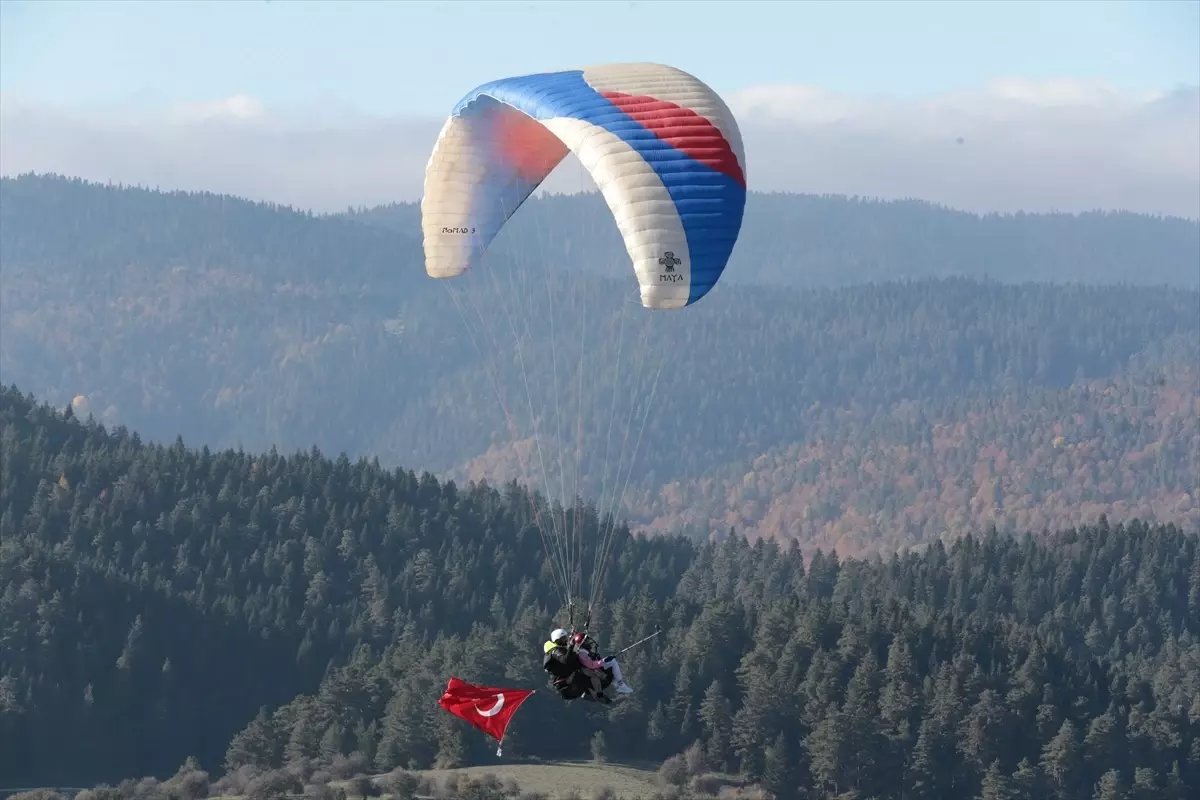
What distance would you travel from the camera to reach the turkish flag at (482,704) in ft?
203

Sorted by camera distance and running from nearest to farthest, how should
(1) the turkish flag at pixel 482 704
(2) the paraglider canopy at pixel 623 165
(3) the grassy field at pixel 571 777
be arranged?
(2) the paraglider canopy at pixel 623 165 → (1) the turkish flag at pixel 482 704 → (3) the grassy field at pixel 571 777

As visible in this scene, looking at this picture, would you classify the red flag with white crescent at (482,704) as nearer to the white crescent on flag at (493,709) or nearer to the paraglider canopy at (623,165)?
the white crescent on flag at (493,709)

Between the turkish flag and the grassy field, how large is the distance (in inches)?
2611

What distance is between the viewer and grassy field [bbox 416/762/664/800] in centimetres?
13138

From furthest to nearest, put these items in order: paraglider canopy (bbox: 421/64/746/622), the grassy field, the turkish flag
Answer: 1. the grassy field
2. the turkish flag
3. paraglider canopy (bbox: 421/64/746/622)

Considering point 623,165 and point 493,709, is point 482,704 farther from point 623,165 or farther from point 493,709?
point 623,165

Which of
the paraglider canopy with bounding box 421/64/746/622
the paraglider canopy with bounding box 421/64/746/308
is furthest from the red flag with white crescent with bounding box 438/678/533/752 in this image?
the paraglider canopy with bounding box 421/64/746/308

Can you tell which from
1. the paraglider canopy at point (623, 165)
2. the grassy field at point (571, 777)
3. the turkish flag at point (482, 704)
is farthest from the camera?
the grassy field at point (571, 777)

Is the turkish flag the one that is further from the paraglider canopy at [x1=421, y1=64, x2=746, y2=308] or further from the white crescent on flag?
the paraglider canopy at [x1=421, y1=64, x2=746, y2=308]

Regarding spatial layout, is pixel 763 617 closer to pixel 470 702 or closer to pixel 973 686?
pixel 973 686

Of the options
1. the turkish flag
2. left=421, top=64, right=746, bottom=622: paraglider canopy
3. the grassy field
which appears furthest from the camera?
the grassy field

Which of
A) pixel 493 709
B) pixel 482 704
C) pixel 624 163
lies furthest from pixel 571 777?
pixel 624 163

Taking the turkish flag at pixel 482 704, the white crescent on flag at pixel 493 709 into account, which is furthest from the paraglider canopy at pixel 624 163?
the white crescent on flag at pixel 493 709

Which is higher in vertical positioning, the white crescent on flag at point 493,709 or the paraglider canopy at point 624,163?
the paraglider canopy at point 624,163
